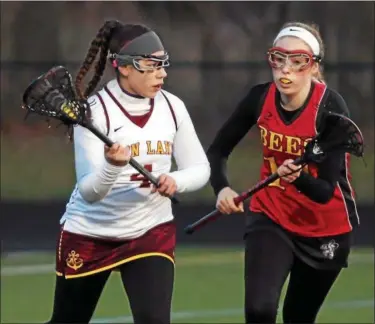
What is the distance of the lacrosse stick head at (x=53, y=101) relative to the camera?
5883 millimetres

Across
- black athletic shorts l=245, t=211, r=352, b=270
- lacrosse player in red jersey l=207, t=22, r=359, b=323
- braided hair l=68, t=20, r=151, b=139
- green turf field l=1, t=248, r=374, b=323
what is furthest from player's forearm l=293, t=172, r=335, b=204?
green turf field l=1, t=248, r=374, b=323

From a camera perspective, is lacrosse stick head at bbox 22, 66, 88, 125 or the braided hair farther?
the braided hair

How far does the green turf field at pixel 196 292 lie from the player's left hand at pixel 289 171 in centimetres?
301

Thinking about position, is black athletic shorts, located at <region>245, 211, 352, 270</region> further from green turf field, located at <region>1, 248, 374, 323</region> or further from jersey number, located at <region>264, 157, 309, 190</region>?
green turf field, located at <region>1, 248, 374, 323</region>

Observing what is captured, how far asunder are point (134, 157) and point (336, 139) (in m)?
0.95

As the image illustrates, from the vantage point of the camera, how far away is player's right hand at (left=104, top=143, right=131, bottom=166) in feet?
19.0

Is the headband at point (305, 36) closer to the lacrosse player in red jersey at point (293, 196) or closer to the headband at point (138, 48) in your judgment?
the lacrosse player in red jersey at point (293, 196)

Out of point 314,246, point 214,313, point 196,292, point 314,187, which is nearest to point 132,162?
point 314,187

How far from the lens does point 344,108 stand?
21.5 feet

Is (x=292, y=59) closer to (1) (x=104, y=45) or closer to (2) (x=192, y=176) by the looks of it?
(2) (x=192, y=176)

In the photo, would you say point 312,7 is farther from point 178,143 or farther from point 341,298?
point 178,143

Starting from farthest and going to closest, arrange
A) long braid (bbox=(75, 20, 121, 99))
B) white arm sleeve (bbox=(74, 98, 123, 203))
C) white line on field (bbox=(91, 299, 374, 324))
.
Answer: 1. white line on field (bbox=(91, 299, 374, 324))
2. long braid (bbox=(75, 20, 121, 99))
3. white arm sleeve (bbox=(74, 98, 123, 203))

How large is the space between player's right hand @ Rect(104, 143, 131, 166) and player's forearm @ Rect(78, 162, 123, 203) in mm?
38

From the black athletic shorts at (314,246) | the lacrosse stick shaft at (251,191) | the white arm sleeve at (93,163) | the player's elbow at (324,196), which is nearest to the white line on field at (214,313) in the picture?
the lacrosse stick shaft at (251,191)
